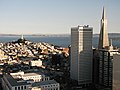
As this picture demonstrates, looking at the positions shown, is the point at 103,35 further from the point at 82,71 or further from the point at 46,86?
the point at 46,86

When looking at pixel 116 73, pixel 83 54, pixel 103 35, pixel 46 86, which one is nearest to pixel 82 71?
pixel 83 54

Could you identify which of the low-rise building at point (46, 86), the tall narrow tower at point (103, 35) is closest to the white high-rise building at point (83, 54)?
the tall narrow tower at point (103, 35)

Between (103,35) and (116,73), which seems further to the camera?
(103,35)

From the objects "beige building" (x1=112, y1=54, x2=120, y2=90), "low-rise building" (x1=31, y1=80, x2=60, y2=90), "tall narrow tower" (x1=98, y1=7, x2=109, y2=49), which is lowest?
"low-rise building" (x1=31, y1=80, x2=60, y2=90)

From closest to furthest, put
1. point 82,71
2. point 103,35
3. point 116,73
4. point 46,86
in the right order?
point 116,73, point 46,86, point 82,71, point 103,35

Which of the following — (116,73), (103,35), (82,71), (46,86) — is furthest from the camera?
(103,35)

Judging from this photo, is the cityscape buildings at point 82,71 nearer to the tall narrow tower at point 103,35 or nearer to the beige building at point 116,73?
the tall narrow tower at point 103,35

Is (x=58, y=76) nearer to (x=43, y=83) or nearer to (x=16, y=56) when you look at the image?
(x=43, y=83)

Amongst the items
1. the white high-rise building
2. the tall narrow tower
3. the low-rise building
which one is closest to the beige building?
the low-rise building

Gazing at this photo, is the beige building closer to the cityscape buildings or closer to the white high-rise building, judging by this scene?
the cityscape buildings
